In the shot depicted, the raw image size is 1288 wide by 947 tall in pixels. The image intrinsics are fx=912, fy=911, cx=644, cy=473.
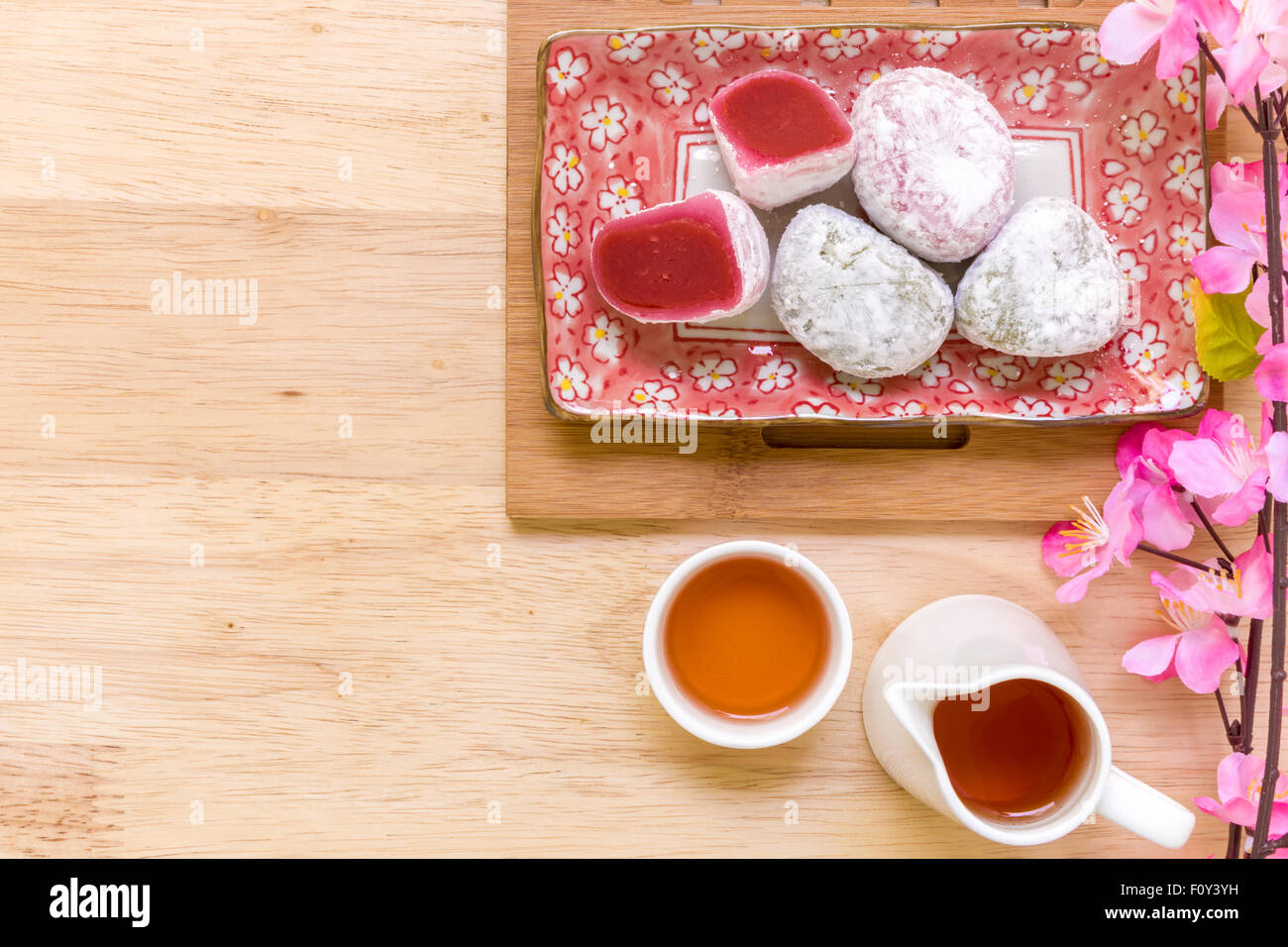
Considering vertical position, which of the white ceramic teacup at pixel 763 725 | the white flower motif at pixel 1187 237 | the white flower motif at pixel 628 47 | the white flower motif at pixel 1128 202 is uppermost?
the white flower motif at pixel 628 47

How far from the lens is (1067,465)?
0.92 metres

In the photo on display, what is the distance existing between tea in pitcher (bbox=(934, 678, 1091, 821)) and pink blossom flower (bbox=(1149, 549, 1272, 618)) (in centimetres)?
15

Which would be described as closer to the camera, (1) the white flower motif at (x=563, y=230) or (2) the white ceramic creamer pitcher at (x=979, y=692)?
(2) the white ceramic creamer pitcher at (x=979, y=692)

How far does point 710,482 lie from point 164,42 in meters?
0.74

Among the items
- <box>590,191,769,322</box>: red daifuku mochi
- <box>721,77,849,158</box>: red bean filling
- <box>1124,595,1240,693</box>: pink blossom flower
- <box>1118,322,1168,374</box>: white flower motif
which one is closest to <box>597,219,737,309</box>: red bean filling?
<box>590,191,769,322</box>: red daifuku mochi

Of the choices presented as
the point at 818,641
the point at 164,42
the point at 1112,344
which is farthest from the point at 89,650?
the point at 1112,344

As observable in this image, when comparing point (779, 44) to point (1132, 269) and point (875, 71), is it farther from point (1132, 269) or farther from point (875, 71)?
point (1132, 269)

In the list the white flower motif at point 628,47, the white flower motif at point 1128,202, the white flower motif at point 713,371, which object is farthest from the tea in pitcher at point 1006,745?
the white flower motif at point 628,47

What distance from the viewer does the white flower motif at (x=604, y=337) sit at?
92 centimetres

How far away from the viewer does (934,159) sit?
860 mm

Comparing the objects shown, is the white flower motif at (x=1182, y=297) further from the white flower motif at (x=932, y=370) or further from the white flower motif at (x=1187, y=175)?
the white flower motif at (x=932, y=370)

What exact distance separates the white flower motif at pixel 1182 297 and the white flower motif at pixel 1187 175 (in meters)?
0.08

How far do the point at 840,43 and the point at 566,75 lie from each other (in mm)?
276

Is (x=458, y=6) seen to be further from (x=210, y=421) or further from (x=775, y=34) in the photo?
(x=210, y=421)
